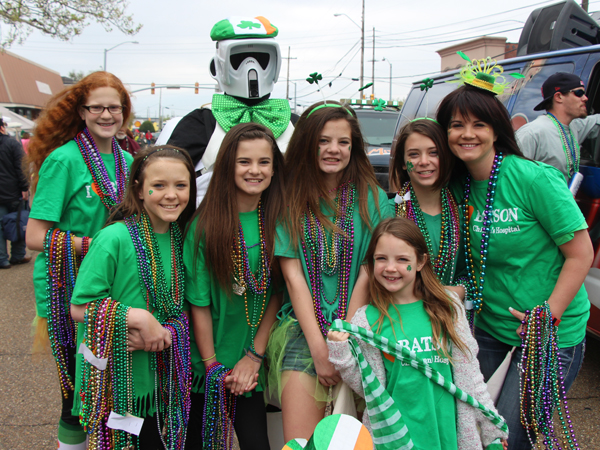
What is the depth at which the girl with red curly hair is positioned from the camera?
2133 millimetres

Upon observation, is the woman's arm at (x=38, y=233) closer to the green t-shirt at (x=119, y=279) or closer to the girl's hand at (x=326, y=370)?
the green t-shirt at (x=119, y=279)

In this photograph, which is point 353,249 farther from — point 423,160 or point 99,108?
point 99,108

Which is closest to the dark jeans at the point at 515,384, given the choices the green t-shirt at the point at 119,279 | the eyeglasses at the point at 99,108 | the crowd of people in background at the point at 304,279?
the crowd of people in background at the point at 304,279

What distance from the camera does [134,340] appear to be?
190cm

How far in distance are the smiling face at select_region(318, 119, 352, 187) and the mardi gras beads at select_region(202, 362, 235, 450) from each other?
1.07m

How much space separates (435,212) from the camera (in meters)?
2.25

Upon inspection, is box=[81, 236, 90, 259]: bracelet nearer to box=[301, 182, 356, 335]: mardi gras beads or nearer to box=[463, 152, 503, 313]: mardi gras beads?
box=[301, 182, 356, 335]: mardi gras beads

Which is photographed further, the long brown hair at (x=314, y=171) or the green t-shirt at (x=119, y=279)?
the long brown hair at (x=314, y=171)

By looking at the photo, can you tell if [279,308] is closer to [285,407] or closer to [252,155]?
[285,407]

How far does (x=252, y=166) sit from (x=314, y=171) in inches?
11.7

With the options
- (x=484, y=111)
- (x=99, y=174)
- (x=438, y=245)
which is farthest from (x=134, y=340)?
(x=484, y=111)

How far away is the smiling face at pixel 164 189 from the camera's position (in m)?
2.00

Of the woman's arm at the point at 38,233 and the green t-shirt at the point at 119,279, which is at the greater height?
the woman's arm at the point at 38,233

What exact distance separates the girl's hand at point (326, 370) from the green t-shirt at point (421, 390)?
0.75 feet
